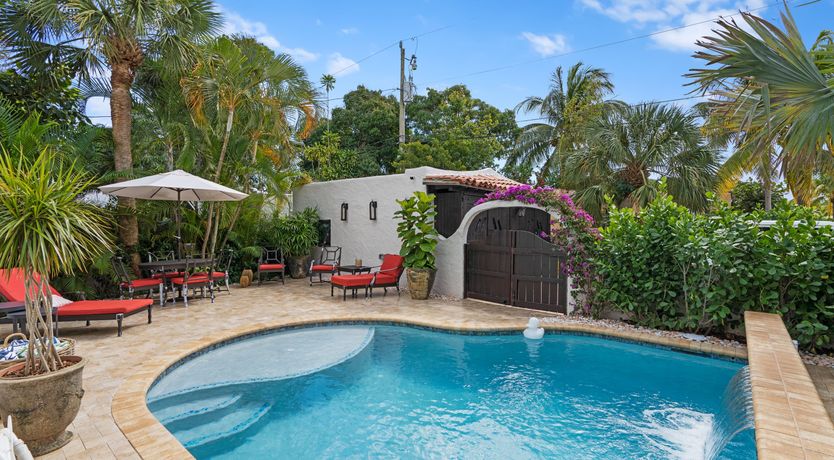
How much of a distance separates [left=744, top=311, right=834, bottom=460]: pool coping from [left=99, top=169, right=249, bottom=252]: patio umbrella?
8.66 meters

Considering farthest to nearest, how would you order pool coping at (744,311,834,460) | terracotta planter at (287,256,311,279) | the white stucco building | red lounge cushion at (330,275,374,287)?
1. terracotta planter at (287,256,311,279)
2. the white stucco building
3. red lounge cushion at (330,275,374,287)
4. pool coping at (744,311,834,460)

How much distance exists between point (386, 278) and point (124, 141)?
6473 mm

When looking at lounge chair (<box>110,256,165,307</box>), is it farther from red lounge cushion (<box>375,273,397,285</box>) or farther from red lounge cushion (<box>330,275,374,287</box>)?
red lounge cushion (<box>375,273,397,285</box>)

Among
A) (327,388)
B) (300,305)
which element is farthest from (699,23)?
(327,388)

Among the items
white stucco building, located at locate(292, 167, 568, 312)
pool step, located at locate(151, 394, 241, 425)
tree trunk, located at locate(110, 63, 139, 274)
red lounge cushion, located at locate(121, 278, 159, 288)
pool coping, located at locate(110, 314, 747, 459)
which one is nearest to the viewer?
pool coping, located at locate(110, 314, 747, 459)

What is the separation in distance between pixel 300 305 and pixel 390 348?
296 cm

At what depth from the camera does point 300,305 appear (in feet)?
30.5

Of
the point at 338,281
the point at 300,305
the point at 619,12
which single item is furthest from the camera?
the point at 619,12

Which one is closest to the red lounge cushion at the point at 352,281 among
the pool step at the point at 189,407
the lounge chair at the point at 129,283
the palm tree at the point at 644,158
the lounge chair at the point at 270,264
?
the lounge chair at the point at 270,264

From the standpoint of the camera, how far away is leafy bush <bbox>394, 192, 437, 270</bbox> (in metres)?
10.1

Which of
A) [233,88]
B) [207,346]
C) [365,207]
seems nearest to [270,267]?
[365,207]

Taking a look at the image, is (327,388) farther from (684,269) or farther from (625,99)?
(625,99)

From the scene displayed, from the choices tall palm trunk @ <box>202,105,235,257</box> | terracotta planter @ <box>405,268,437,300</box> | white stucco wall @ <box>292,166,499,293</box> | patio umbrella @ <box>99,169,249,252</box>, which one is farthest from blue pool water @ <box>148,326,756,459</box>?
tall palm trunk @ <box>202,105,235,257</box>

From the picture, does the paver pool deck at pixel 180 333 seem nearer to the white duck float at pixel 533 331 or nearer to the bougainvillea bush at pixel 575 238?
the white duck float at pixel 533 331
